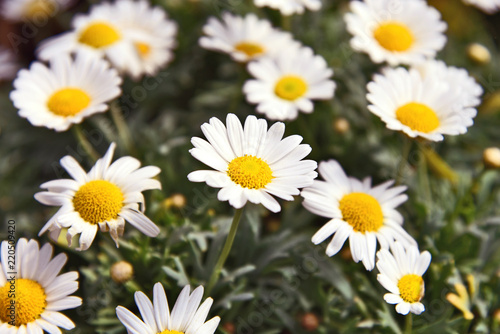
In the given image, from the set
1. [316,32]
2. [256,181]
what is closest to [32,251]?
[256,181]

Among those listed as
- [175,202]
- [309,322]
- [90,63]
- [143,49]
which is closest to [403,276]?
[309,322]

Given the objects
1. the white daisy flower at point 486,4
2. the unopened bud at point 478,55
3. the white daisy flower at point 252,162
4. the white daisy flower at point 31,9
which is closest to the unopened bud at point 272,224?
the white daisy flower at point 252,162

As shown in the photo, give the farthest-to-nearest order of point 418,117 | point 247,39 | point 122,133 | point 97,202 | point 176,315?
1. point 247,39
2. point 122,133
3. point 418,117
4. point 97,202
5. point 176,315

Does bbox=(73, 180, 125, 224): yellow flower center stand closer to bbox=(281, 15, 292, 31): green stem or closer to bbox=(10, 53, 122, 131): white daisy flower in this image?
bbox=(10, 53, 122, 131): white daisy flower

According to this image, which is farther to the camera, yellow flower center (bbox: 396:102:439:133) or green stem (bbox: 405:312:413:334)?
yellow flower center (bbox: 396:102:439:133)

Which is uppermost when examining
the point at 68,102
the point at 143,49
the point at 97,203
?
the point at 143,49

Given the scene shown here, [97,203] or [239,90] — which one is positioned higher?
[239,90]

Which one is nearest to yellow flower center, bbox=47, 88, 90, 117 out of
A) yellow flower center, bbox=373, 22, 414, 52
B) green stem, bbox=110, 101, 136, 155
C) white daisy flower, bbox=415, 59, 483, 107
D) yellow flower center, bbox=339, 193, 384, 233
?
green stem, bbox=110, 101, 136, 155

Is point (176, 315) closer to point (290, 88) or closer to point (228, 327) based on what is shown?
point (228, 327)
